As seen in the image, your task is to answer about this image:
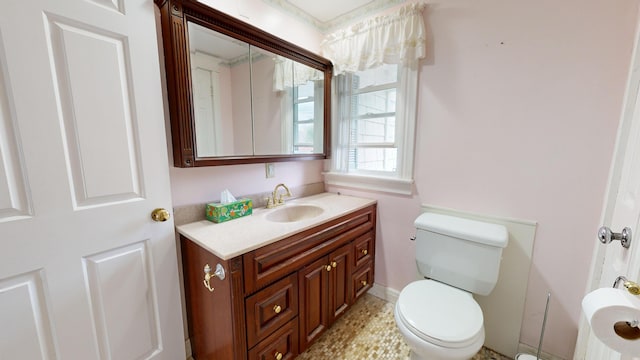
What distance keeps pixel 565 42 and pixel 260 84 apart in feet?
5.30

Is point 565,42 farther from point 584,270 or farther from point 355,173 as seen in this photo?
point 355,173

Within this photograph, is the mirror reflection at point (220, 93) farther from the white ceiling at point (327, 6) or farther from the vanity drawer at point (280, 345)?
the vanity drawer at point (280, 345)

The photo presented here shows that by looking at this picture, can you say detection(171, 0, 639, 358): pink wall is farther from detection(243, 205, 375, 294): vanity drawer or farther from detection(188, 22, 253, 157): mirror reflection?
detection(243, 205, 375, 294): vanity drawer

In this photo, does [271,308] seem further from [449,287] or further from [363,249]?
[449,287]

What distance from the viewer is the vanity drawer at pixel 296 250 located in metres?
1.01

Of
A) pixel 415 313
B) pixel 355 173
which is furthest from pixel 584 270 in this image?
pixel 355 173

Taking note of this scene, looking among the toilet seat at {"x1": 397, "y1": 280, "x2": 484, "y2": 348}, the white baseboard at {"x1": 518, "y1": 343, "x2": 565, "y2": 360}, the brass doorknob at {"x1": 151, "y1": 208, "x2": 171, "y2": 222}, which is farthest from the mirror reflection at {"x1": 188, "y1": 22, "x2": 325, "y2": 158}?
the white baseboard at {"x1": 518, "y1": 343, "x2": 565, "y2": 360}

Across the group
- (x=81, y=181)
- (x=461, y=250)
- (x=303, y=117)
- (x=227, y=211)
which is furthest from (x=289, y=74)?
(x=461, y=250)

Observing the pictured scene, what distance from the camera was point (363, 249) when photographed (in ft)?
5.64

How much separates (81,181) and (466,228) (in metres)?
1.80

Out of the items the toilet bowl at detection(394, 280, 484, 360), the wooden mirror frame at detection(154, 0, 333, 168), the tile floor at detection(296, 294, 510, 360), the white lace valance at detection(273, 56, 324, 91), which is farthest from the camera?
the white lace valance at detection(273, 56, 324, 91)

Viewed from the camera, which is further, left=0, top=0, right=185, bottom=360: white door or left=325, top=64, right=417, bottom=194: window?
left=325, top=64, right=417, bottom=194: window

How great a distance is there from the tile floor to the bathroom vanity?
15 centimetres

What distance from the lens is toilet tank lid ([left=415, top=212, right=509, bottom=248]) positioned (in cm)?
119
